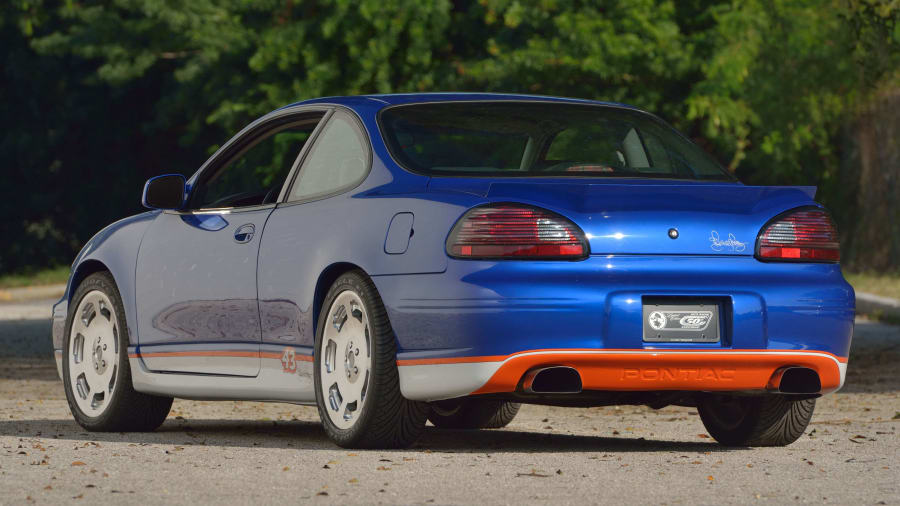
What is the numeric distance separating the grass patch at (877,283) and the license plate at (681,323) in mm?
16939

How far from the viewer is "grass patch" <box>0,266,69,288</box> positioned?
113 ft

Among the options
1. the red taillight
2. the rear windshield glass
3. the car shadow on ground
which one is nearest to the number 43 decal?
the car shadow on ground

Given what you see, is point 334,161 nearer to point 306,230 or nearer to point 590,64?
point 306,230

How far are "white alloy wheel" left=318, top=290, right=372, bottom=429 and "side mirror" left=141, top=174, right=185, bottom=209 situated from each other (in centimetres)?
145

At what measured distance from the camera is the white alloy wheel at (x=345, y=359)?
743 cm

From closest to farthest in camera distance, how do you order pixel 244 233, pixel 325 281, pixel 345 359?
1. pixel 345 359
2. pixel 325 281
3. pixel 244 233

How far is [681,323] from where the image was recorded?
711cm

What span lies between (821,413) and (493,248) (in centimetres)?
402

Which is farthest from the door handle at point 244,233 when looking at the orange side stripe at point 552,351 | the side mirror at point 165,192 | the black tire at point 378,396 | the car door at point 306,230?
the orange side stripe at point 552,351

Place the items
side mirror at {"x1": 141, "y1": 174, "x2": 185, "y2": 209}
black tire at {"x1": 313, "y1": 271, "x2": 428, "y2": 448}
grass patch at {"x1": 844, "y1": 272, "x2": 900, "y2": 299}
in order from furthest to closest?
grass patch at {"x1": 844, "y1": 272, "x2": 900, "y2": 299} < side mirror at {"x1": 141, "y1": 174, "x2": 185, "y2": 209} < black tire at {"x1": 313, "y1": 271, "x2": 428, "y2": 448}

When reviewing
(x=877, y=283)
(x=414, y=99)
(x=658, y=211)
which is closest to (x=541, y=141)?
(x=414, y=99)

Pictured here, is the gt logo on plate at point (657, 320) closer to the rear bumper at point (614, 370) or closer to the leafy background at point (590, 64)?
the rear bumper at point (614, 370)

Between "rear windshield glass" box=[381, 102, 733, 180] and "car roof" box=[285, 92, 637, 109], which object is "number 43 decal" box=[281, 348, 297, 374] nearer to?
"rear windshield glass" box=[381, 102, 733, 180]

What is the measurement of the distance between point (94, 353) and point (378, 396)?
93.7 inches
